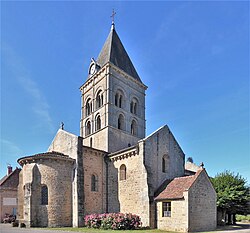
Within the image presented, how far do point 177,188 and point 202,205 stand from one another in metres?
2.36

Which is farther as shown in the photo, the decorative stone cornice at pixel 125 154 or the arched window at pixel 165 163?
the arched window at pixel 165 163

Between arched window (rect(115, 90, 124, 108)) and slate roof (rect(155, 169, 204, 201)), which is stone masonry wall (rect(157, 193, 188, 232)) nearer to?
slate roof (rect(155, 169, 204, 201))

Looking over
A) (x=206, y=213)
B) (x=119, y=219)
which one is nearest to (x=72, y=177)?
(x=119, y=219)

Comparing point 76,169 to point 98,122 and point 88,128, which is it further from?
point 88,128

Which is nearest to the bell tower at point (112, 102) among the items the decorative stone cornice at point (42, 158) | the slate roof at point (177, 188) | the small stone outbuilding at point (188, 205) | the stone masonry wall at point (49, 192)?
the decorative stone cornice at point (42, 158)

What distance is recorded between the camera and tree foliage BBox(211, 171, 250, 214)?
26.4 m

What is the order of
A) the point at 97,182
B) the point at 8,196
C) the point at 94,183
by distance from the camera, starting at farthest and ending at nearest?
1. the point at 8,196
2. the point at 97,182
3. the point at 94,183

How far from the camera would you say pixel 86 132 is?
110 ft

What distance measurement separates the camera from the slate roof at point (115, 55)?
3328 centimetres

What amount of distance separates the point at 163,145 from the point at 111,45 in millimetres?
16675

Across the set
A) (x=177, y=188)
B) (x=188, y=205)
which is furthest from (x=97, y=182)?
(x=188, y=205)

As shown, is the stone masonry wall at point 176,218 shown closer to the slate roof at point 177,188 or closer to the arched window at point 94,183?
the slate roof at point 177,188

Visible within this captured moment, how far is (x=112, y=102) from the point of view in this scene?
31.0m

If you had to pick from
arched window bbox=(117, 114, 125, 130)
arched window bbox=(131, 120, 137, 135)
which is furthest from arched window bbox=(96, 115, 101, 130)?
arched window bbox=(131, 120, 137, 135)
